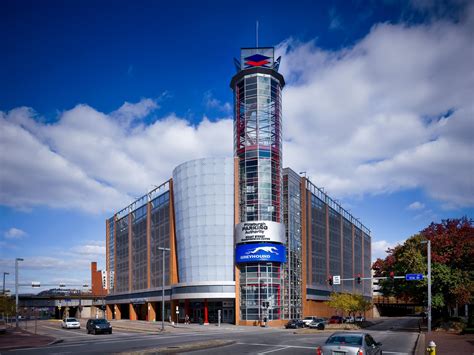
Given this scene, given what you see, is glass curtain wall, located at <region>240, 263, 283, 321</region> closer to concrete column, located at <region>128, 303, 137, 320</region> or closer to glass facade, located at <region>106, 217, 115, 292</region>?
concrete column, located at <region>128, 303, 137, 320</region>

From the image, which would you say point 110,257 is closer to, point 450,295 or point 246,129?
point 246,129

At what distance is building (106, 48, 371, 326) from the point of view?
236 feet

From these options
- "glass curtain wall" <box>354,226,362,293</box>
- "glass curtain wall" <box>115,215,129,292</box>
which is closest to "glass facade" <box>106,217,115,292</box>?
"glass curtain wall" <box>115,215,129,292</box>

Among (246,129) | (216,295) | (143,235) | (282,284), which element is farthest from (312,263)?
(143,235)

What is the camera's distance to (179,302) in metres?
85.0

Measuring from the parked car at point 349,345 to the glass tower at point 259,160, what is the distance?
49.4 m

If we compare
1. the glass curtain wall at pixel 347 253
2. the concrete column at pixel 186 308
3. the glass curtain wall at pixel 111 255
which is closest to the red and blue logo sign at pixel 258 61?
the concrete column at pixel 186 308

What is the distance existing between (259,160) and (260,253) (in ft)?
46.6

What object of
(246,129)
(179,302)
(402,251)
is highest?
(246,129)

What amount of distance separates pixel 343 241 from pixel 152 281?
1769 inches

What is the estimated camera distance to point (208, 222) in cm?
7588

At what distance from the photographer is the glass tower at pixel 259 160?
2822 inches

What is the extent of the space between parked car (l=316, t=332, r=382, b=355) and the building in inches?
1944

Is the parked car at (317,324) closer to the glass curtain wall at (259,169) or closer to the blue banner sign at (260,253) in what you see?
the glass curtain wall at (259,169)
